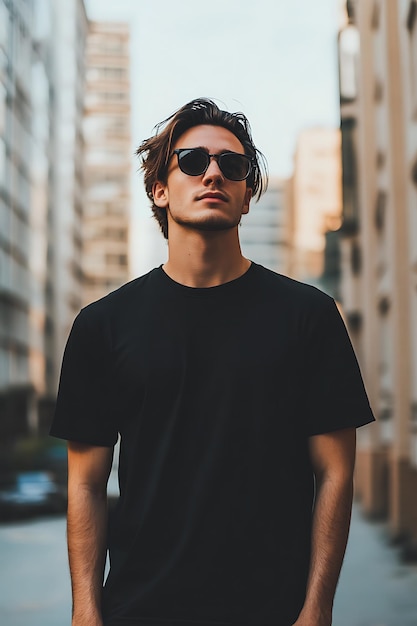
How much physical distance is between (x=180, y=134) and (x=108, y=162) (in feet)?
312

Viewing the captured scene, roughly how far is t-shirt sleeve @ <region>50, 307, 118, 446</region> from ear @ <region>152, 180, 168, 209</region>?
1.06 ft

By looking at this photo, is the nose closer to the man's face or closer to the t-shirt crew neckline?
the man's face

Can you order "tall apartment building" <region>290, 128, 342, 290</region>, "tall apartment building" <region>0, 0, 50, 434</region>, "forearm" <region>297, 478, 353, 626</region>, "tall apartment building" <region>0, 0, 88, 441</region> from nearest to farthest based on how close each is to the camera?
1. "forearm" <region>297, 478, 353, 626</region>
2. "tall apartment building" <region>0, 0, 50, 434</region>
3. "tall apartment building" <region>0, 0, 88, 441</region>
4. "tall apartment building" <region>290, 128, 342, 290</region>

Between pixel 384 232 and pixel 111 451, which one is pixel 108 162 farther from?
pixel 111 451

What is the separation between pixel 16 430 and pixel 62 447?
14.4 metres

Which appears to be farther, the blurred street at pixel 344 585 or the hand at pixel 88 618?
the blurred street at pixel 344 585

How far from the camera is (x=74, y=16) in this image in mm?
60656

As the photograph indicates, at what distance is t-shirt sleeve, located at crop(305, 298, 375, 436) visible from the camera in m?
2.16

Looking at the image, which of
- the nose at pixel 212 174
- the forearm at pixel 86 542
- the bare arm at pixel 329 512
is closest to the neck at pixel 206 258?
the nose at pixel 212 174

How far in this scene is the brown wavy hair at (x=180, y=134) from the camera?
7.52ft

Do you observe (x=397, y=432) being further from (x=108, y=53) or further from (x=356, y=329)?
(x=108, y=53)

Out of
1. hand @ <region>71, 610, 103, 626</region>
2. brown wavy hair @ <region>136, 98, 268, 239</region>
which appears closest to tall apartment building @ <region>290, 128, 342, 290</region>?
brown wavy hair @ <region>136, 98, 268, 239</region>

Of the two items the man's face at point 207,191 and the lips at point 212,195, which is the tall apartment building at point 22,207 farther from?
the lips at point 212,195

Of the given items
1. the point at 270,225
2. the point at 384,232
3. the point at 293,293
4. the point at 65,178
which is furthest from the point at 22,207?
the point at 270,225
